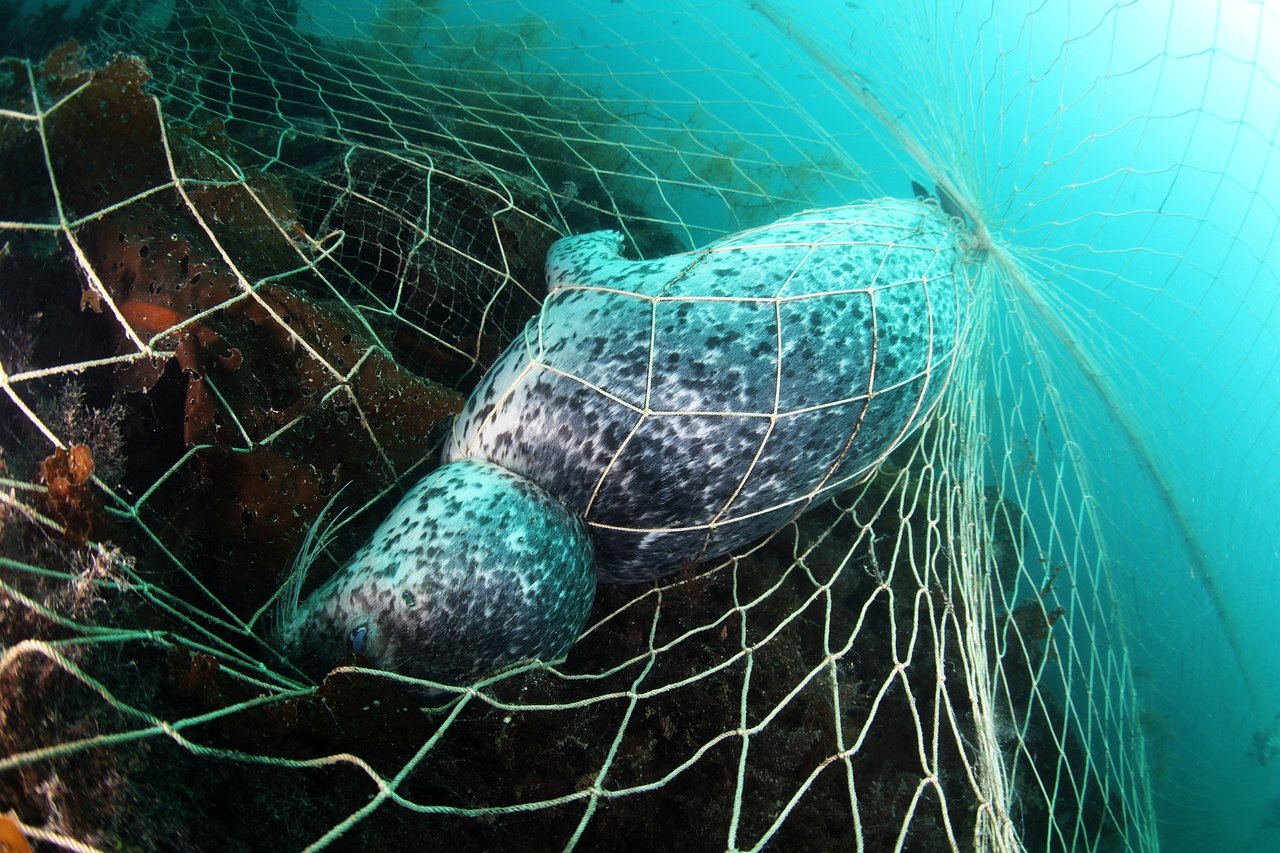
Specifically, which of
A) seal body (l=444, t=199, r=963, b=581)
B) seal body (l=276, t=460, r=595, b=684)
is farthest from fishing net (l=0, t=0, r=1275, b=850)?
seal body (l=444, t=199, r=963, b=581)

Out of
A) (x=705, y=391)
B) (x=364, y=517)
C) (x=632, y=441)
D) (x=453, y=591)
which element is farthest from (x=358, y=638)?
(x=705, y=391)

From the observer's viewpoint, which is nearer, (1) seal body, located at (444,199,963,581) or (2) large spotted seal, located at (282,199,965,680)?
(2) large spotted seal, located at (282,199,965,680)

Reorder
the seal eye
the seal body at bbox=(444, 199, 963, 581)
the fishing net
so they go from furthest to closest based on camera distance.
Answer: the seal body at bbox=(444, 199, 963, 581)
the seal eye
the fishing net

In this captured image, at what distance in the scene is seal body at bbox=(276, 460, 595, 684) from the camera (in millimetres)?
2510

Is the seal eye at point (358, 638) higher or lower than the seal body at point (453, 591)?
lower

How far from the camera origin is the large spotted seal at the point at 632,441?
8.49 feet

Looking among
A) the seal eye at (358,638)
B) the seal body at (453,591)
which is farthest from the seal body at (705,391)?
the seal eye at (358,638)

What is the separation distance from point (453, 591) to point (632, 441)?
97 cm

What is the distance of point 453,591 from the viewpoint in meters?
2.53

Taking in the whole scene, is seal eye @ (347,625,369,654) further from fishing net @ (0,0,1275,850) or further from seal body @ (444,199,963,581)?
seal body @ (444,199,963,581)

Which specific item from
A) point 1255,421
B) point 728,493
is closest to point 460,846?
point 728,493

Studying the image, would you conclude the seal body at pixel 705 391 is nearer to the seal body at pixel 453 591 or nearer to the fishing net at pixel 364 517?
the seal body at pixel 453 591

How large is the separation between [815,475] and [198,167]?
3.27 metres

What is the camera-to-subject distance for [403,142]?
4207mm
